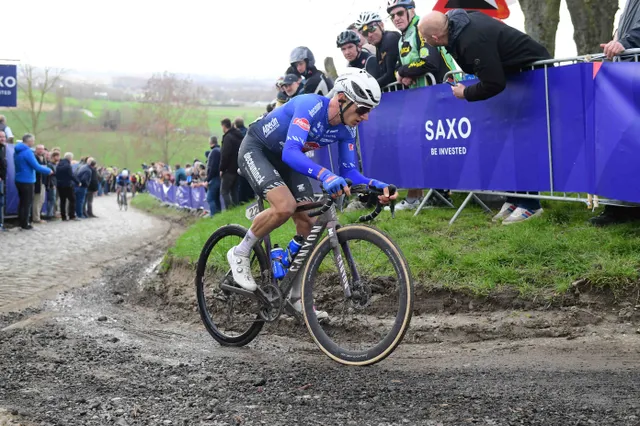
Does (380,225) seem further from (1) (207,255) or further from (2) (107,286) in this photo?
(2) (107,286)

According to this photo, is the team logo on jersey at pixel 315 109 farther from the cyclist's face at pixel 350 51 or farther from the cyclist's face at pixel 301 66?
the cyclist's face at pixel 301 66

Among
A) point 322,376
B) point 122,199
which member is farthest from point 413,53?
point 122,199

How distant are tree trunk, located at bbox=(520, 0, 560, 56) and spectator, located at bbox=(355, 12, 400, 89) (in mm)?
3905

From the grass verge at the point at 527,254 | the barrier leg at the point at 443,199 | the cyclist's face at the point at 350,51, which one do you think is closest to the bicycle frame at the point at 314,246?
the grass verge at the point at 527,254

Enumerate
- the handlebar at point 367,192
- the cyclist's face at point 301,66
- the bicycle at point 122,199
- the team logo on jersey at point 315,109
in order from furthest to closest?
the bicycle at point 122,199
the cyclist's face at point 301,66
the team logo on jersey at point 315,109
the handlebar at point 367,192

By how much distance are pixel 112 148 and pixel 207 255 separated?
5254 inches

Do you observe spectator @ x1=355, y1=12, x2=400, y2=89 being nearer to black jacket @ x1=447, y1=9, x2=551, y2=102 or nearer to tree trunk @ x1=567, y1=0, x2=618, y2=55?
black jacket @ x1=447, y1=9, x2=551, y2=102

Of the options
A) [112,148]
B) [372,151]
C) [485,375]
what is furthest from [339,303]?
[112,148]

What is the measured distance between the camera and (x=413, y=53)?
963cm

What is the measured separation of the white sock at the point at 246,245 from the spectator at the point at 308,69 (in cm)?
614

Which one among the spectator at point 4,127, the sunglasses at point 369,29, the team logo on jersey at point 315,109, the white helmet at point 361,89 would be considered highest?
the sunglasses at point 369,29

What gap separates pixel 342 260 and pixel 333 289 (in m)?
0.61

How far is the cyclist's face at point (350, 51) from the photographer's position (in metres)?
11.0

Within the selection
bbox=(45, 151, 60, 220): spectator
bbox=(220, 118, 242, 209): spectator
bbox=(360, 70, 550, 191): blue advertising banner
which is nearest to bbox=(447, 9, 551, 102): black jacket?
bbox=(360, 70, 550, 191): blue advertising banner
